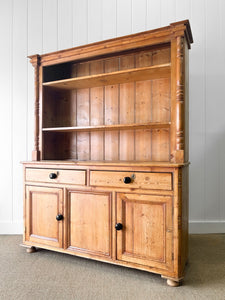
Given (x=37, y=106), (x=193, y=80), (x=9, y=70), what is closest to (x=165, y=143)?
(x=193, y=80)

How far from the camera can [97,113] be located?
7.88 feet

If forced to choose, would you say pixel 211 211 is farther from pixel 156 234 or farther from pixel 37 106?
pixel 37 106

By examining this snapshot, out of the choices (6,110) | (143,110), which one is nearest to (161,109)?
(143,110)

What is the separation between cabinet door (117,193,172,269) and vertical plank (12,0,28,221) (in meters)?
1.50

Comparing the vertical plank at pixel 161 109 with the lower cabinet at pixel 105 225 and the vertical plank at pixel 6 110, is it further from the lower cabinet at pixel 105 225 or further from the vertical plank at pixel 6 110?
the vertical plank at pixel 6 110

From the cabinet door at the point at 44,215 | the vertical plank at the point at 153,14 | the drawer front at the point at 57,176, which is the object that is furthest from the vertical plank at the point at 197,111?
the cabinet door at the point at 44,215

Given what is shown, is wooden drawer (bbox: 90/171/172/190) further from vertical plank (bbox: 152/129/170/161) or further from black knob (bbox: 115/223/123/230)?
vertical plank (bbox: 152/129/170/161)

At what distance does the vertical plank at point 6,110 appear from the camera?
9.02 feet

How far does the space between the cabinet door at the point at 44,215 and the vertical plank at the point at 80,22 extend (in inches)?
68.6

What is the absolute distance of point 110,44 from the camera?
6.56 ft

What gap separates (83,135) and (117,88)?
0.59 m

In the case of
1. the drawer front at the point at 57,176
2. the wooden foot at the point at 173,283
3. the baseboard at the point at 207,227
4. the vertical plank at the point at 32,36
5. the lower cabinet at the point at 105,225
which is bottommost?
the wooden foot at the point at 173,283

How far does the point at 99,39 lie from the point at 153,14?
2.13 feet

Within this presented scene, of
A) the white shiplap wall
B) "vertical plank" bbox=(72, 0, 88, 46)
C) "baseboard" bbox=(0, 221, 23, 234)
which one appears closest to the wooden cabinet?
"vertical plank" bbox=(72, 0, 88, 46)
